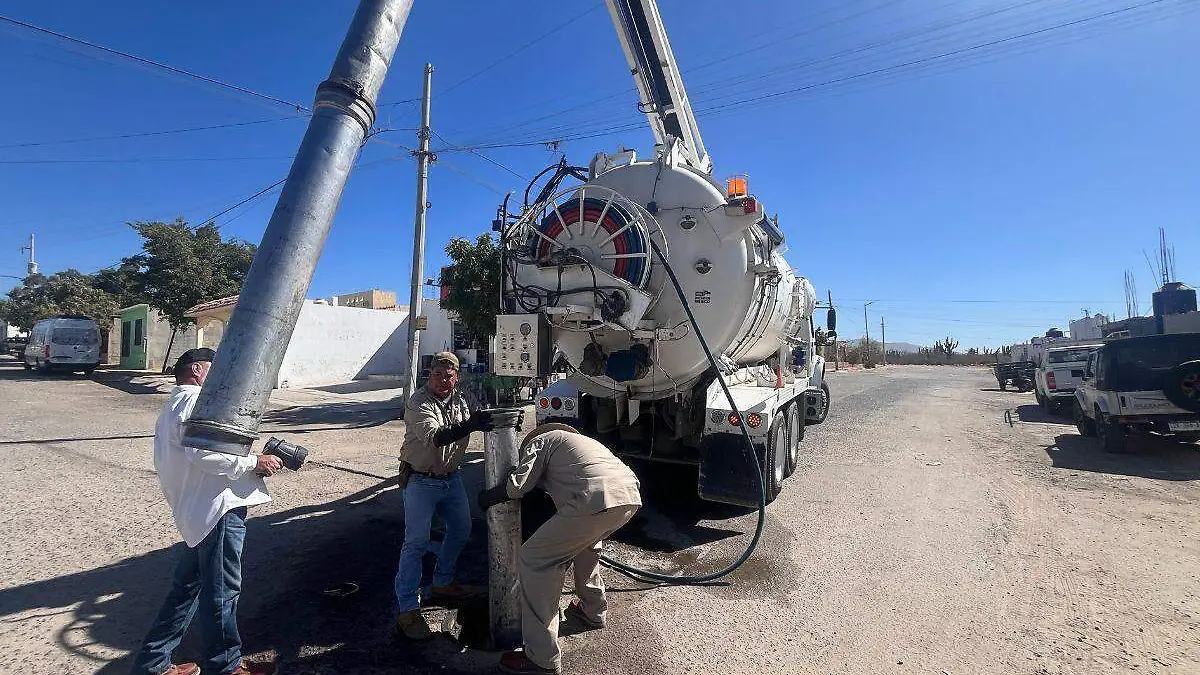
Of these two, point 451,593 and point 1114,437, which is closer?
point 451,593

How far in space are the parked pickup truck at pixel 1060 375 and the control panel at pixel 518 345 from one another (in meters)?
14.2

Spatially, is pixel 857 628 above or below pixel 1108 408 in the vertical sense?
below

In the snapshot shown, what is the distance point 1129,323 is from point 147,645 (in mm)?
38959

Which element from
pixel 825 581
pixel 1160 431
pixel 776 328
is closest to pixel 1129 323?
pixel 1160 431

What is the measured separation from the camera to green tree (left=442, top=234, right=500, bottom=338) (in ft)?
46.0

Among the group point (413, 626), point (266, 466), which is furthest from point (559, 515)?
point (266, 466)

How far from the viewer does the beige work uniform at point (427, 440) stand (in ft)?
11.3

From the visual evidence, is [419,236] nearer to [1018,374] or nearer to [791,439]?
[791,439]

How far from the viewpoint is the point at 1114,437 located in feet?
27.0

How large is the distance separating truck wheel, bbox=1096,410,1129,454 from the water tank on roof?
96.0 feet

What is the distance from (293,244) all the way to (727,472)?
4.02 m

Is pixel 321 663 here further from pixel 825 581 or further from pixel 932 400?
pixel 932 400

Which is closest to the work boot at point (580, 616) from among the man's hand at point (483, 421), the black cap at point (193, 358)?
the man's hand at point (483, 421)

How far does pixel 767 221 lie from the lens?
577 centimetres
